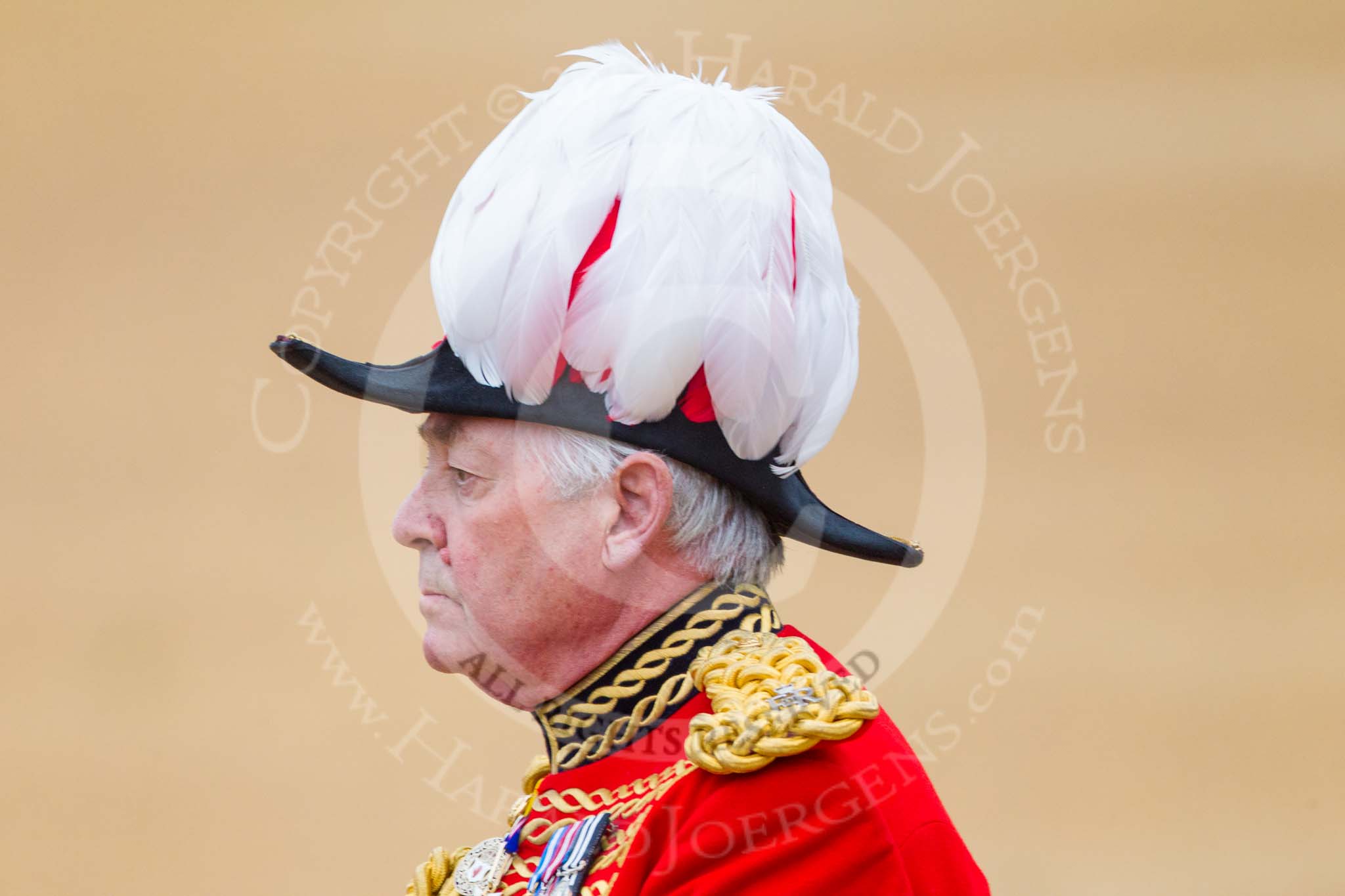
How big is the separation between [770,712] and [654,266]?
1.60ft

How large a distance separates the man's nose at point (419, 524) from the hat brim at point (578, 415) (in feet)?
0.37

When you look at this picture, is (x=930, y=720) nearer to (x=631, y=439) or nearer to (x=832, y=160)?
(x=832, y=160)

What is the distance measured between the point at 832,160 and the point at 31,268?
190 centimetres

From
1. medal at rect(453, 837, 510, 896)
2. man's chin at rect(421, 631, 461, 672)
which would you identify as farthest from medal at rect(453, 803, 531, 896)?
man's chin at rect(421, 631, 461, 672)

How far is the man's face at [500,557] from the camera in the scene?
161 centimetres

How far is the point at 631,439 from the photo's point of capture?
62.3 inches

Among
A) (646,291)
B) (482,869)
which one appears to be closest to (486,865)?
(482,869)

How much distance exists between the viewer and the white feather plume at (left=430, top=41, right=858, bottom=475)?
5.04 feet

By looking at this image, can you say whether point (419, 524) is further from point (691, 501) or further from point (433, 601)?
point (691, 501)

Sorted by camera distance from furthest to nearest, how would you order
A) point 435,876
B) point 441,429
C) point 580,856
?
point 435,876, point 441,429, point 580,856

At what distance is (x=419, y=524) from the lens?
1.69m

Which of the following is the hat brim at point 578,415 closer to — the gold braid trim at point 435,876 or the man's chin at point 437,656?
the man's chin at point 437,656

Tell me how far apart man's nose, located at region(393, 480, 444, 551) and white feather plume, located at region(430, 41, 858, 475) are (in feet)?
0.62

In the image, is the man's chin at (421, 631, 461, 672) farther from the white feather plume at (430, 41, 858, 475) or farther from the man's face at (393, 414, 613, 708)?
the white feather plume at (430, 41, 858, 475)
